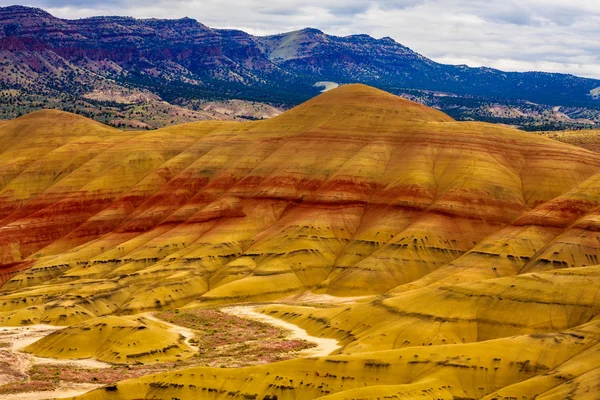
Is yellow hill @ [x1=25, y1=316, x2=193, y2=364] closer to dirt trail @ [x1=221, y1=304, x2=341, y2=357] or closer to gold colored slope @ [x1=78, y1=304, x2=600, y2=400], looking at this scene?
dirt trail @ [x1=221, y1=304, x2=341, y2=357]

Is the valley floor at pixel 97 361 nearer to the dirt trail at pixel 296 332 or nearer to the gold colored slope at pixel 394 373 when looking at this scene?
the dirt trail at pixel 296 332

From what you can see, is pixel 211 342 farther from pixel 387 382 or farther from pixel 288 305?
pixel 387 382

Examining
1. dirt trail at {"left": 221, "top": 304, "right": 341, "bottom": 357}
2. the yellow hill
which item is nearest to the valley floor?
dirt trail at {"left": 221, "top": 304, "right": 341, "bottom": 357}

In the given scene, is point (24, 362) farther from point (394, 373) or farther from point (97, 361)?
point (394, 373)

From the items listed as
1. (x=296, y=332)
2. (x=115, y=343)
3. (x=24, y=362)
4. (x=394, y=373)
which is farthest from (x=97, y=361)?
(x=394, y=373)

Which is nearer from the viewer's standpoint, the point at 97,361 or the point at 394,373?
the point at 394,373

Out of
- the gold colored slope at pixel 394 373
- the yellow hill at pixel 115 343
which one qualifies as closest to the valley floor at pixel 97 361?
the yellow hill at pixel 115 343

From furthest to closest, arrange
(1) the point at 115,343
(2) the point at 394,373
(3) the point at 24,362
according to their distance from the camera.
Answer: (1) the point at 115,343 < (3) the point at 24,362 < (2) the point at 394,373

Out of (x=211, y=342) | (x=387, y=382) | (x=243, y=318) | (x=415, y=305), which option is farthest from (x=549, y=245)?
(x=387, y=382)
